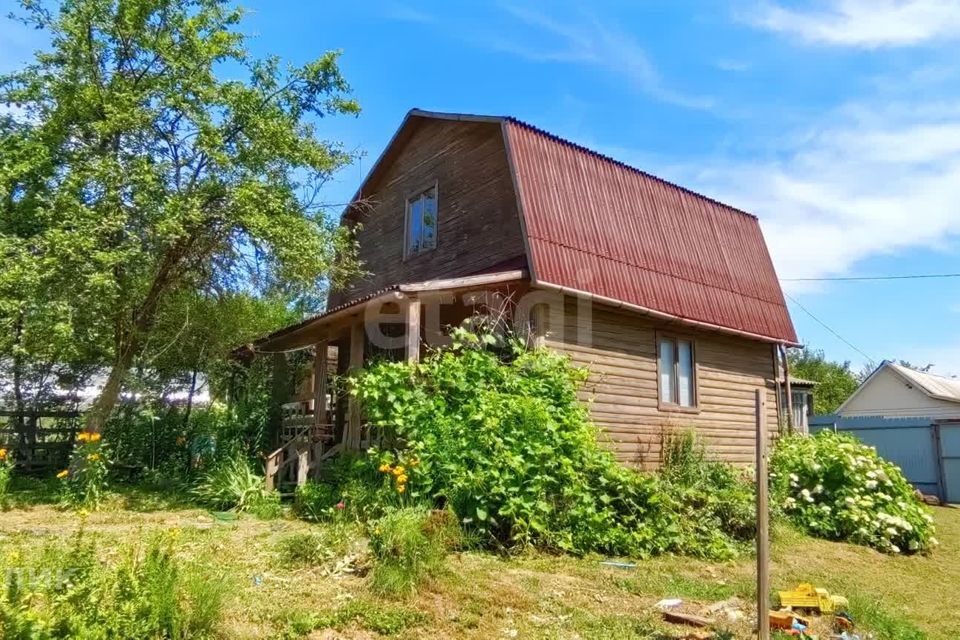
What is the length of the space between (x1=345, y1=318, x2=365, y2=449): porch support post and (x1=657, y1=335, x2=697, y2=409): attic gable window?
5.44 metres

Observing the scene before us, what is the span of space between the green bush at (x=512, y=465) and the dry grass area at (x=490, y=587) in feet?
1.45

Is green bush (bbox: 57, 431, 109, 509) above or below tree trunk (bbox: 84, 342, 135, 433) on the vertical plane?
below

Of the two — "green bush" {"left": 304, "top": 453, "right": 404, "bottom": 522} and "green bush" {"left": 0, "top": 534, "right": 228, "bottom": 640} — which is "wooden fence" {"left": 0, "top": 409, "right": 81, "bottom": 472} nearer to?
"green bush" {"left": 304, "top": 453, "right": 404, "bottom": 522}

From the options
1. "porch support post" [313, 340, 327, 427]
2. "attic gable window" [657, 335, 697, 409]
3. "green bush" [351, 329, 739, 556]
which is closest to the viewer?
"green bush" [351, 329, 739, 556]

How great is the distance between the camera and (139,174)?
937cm

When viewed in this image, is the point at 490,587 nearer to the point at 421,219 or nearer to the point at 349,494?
the point at 349,494

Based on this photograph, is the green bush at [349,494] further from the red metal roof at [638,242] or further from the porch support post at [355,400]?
the red metal roof at [638,242]

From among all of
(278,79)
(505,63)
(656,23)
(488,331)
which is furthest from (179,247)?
(656,23)

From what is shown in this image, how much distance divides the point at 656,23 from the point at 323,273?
22.7ft

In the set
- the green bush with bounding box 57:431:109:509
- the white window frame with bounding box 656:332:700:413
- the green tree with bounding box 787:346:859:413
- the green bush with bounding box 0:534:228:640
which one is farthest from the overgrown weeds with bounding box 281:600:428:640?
the green tree with bounding box 787:346:859:413

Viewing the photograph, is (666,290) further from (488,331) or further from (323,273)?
(323,273)

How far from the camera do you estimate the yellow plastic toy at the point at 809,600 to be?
5.43 metres

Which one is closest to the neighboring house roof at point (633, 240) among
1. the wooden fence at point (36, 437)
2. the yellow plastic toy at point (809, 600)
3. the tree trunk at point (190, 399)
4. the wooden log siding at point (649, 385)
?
the wooden log siding at point (649, 385)

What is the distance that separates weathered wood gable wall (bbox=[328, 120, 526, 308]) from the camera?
11297 millimetres
